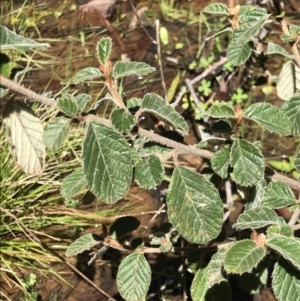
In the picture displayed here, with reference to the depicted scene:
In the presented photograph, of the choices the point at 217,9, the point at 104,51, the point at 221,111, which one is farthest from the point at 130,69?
the point at 217,9

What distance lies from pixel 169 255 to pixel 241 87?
0.87 m

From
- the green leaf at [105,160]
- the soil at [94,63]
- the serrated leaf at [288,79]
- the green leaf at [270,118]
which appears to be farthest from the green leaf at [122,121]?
the soil at [94,63]

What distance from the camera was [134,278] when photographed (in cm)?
155

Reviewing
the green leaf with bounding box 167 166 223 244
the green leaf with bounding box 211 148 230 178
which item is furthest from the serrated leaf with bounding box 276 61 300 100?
the green leaf with bounding box 167 166 223 244

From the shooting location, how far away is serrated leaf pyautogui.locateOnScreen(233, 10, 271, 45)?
56.6 inches

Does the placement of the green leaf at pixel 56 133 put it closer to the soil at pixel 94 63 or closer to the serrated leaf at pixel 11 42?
the serrated leaf at pixel 11 42

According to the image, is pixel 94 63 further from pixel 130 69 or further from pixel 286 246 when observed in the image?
pixel 286 246

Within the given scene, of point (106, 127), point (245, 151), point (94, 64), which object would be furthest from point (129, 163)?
point (94, 64)

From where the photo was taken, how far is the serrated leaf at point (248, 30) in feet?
4.71

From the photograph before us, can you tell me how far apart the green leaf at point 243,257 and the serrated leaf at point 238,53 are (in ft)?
1.70

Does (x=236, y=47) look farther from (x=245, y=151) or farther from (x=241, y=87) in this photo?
(x=241, y=87)

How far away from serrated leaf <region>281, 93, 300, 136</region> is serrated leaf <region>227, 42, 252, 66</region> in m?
0.18

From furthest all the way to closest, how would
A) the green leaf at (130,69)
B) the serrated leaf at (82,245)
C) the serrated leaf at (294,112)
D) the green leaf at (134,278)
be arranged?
the serrated leaf at (82,245) → the green leaf at (134,278) → the serrated leaf at (294,112) → the green leaf at (130,69)

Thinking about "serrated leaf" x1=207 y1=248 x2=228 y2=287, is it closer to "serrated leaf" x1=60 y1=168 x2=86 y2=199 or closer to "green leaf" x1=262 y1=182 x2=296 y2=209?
"green leaf" x1=262 y1=182 x2=296 y2=209
